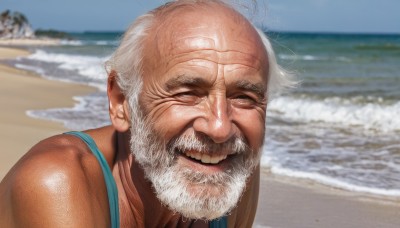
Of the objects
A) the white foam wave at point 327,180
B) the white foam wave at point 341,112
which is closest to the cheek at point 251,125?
the white foam wave at point 327,180

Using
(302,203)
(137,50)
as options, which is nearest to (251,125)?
(137,50)

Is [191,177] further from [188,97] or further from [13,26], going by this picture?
[13,26]

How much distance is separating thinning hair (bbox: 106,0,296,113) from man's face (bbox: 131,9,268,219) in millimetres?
38

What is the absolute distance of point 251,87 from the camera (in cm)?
202

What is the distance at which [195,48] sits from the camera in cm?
199

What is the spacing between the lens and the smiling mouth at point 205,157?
194 centimetres

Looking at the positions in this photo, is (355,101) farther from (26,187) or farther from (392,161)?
(26,187)

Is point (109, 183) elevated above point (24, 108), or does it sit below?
above

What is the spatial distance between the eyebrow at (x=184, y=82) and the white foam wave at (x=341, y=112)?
7876mm

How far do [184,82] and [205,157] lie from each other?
242 mm

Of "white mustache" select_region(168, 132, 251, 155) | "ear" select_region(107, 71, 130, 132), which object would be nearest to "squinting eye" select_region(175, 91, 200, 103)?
"white mustache" select_region(168, 132, 251, 155)

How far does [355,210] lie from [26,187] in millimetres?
3823

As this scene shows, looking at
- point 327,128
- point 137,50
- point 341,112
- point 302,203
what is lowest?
point 341,112

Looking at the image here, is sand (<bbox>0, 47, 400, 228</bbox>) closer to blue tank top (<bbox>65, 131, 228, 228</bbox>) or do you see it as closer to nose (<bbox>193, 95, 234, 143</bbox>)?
blue tank top (<bbox>65, 131, 228, 228</bbox>)
